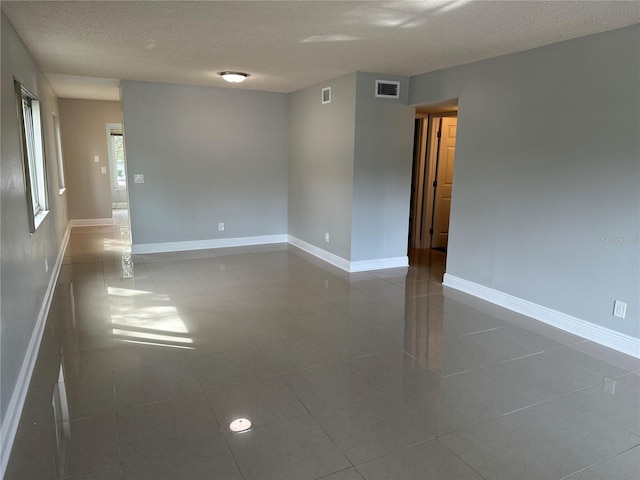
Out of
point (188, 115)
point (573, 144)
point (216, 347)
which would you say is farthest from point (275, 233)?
point (573, 144)

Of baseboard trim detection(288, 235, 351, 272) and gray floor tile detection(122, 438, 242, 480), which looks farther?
baseboard trim detection(288, 235, 351, 272)

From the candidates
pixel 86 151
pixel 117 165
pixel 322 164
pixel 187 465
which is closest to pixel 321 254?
pixel 322 164

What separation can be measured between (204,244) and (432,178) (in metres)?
3.65

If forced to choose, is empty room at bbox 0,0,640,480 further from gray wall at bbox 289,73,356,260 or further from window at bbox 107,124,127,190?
window at bbox 107,124,127,190

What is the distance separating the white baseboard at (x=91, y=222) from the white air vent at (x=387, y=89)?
617 centimetres

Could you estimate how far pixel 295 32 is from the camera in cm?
338

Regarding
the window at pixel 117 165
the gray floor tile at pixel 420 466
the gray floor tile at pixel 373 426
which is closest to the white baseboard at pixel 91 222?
the window at pixel 117 165

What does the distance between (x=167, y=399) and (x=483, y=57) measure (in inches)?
157

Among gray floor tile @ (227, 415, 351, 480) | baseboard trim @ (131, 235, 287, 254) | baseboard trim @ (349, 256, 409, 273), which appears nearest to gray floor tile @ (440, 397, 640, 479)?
gray floor tile @ (227, 415, 351, 480)

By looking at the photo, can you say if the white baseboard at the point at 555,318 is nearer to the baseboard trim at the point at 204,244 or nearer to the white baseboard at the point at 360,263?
the white baseboard at the point at 360,263

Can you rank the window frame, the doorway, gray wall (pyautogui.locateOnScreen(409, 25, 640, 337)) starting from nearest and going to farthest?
gray wall (pyautogui.locateOnScreen(409, 25, 640, 337)), the doorway, the window frame

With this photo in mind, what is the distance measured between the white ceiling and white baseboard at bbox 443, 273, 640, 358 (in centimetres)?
225

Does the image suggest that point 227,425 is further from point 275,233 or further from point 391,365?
point 275,233

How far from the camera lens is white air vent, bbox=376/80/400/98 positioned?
5.14 metres
